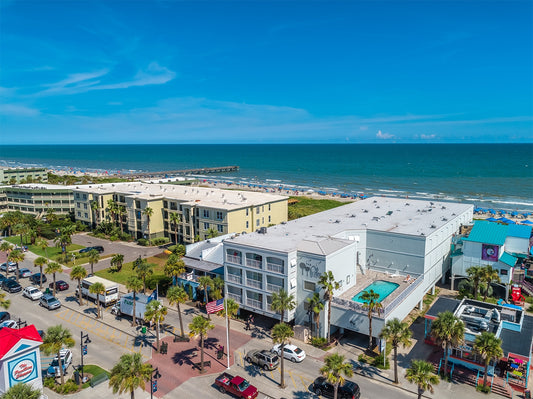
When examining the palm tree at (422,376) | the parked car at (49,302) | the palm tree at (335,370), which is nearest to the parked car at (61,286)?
the parked car at (49,302)

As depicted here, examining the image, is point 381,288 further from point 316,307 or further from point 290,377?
point 290,377

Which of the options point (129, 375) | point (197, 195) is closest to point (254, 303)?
point (129, 375)

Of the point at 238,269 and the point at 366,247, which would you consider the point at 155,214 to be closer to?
the point at 238,269

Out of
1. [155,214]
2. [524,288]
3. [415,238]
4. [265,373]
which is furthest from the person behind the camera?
[155,214]

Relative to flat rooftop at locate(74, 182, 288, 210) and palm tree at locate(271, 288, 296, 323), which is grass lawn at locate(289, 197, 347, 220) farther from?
palm tree at locate(271, 288, 296, 323)

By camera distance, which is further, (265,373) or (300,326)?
(300,326)

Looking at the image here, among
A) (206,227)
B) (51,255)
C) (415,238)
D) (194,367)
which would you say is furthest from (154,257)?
(415,238)

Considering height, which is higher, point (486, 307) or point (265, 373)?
point (486, 307)
